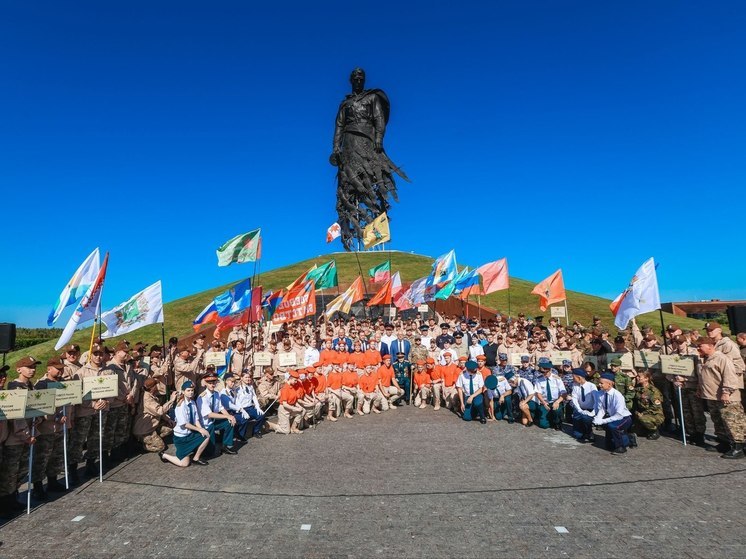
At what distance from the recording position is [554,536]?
5.79 metres

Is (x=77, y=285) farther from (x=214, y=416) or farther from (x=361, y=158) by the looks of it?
(x=361, y=158)

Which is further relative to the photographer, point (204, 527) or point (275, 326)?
point (275, 326)

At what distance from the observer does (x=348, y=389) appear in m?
13.7

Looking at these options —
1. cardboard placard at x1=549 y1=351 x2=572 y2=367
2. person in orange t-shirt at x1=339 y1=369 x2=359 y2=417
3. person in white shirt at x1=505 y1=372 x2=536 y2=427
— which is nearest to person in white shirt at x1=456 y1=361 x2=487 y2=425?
person in white shirt at x1=505 y1=372 x2=536 y2=427

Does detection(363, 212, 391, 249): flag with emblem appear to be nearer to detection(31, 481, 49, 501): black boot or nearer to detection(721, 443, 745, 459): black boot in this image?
detection(721, 443, 745, 459): black boot

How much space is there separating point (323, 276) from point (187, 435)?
36.2 ft

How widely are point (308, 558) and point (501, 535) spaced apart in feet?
8.18

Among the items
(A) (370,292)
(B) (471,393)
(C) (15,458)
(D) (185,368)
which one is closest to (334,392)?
(B) (471,393)

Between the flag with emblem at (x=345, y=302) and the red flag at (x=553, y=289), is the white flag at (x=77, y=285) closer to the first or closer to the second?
the flag with emblem at (x=345, y=302)

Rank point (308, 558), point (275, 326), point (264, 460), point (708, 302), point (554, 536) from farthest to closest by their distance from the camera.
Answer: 1. point (708, 302)
2. point (275, 326)
3. point (264, 460)
4. point (554, 536)
5. point (308, 558)

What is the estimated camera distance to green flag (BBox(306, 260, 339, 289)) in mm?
19073

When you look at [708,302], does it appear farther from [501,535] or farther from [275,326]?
[501,535]

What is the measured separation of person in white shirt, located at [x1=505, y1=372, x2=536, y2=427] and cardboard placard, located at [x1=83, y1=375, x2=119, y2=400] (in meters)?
9.78

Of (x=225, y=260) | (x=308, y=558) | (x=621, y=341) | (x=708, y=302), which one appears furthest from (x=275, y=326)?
(x=708, y=302)
